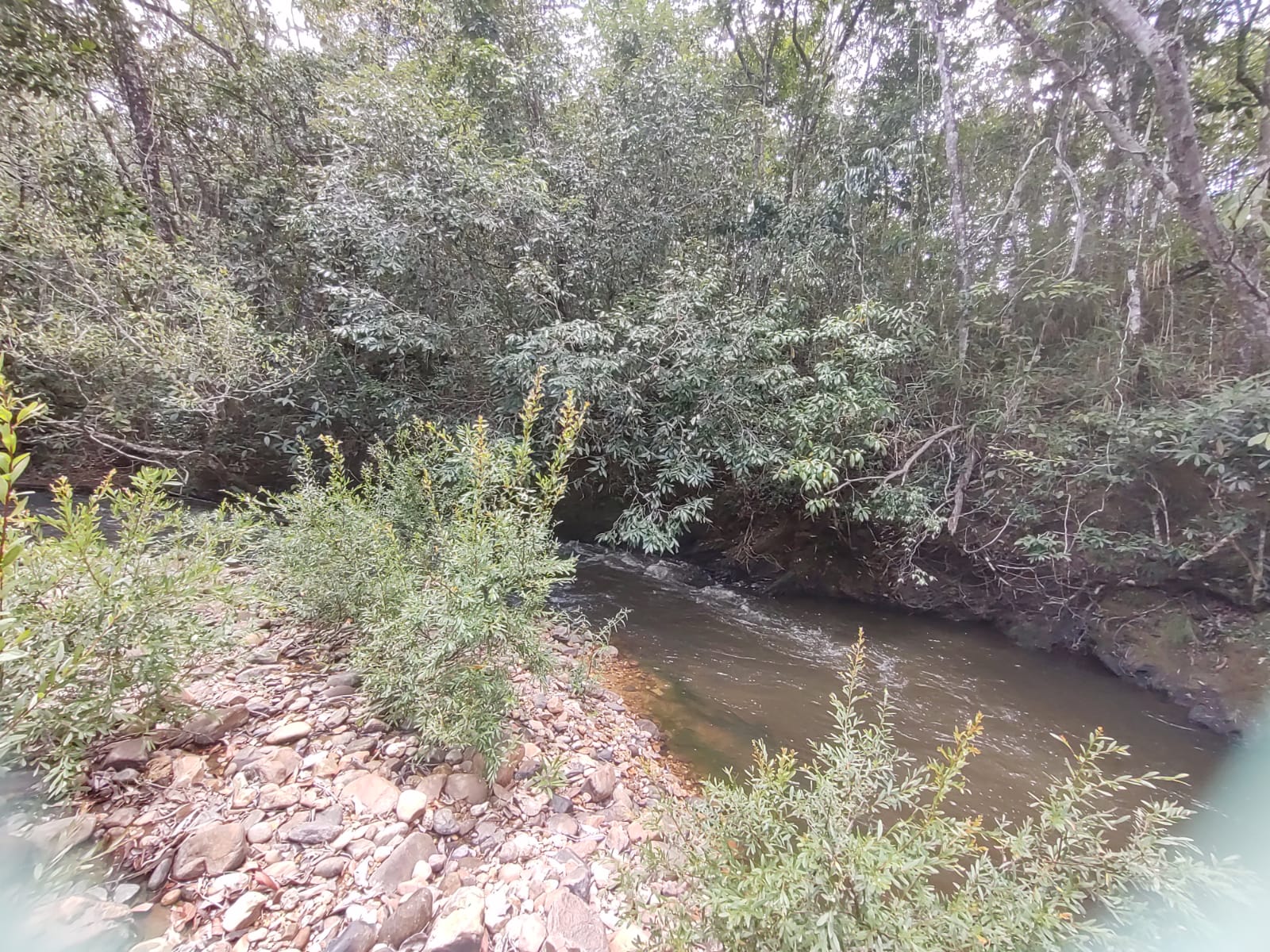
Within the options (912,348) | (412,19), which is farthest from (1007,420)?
(412,19)

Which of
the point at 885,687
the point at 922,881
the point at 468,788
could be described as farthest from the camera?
the point at 885,687

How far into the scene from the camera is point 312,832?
1.79 m

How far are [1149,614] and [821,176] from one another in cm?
562

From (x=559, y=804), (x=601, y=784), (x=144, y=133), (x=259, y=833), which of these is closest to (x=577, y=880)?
(x=559, y=804)

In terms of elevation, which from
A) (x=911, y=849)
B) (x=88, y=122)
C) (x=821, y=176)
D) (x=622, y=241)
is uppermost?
(x=821, y=176)

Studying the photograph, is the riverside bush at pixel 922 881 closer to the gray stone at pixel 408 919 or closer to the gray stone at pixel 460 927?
the gray stone at pixel 460 927

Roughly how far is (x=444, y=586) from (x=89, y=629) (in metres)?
1.11

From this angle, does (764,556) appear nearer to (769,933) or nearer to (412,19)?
(769,933)

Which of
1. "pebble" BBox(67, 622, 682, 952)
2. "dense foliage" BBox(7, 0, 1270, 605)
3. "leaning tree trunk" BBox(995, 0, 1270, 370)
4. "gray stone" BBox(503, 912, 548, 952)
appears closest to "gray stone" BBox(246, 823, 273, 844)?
"pebble" BBox(67, 622, 682, 952)

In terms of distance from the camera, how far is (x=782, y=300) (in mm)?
4551

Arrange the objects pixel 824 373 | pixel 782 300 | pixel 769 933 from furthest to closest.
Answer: pixel 782 300, pixel 824 373, pixel 769 933

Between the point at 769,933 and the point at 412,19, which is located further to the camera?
the point at 412,19

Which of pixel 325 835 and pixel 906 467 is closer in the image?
pixel 325 835

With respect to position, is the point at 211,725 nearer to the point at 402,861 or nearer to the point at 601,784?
the point at 402,861
